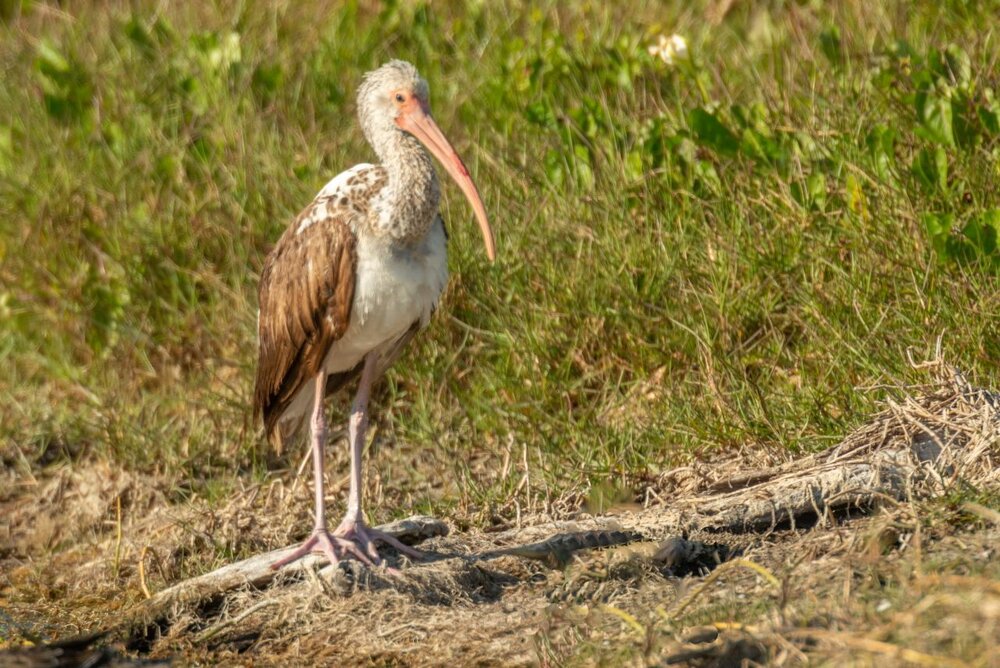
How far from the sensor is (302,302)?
201 inches

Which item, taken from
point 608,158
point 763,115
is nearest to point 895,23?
point 763,115

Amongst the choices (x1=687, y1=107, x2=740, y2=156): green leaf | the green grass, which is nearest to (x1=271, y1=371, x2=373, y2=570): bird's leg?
the green grass

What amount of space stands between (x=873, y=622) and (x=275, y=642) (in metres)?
1.99

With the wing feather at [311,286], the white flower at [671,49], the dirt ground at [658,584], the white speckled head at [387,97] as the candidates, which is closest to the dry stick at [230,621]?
the dirt ground at [658,584]

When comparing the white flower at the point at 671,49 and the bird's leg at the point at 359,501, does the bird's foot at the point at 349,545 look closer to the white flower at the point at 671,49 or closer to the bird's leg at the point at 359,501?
the bird's leg at the point at 359,501

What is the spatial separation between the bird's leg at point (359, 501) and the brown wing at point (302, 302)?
22 cm

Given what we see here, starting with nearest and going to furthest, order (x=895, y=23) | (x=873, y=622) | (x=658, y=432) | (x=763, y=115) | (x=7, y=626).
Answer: (x=873, y=622)
(x=7, y=626)
(x=658, y=432)
(x=763, y=115)
(x=895, y=23)

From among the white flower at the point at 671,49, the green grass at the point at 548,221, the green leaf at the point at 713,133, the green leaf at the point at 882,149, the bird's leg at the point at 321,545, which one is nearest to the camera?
the bird's leg at the point at 321,545

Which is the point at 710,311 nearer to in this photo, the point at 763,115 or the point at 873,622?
the point at 763,115

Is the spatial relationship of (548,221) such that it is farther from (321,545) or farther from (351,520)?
(321,545)

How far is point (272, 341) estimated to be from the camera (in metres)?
5.38

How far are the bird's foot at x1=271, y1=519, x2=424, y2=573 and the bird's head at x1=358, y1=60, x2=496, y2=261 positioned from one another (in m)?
1.11

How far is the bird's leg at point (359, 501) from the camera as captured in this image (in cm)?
504

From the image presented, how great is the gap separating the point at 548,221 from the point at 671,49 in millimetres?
1334
